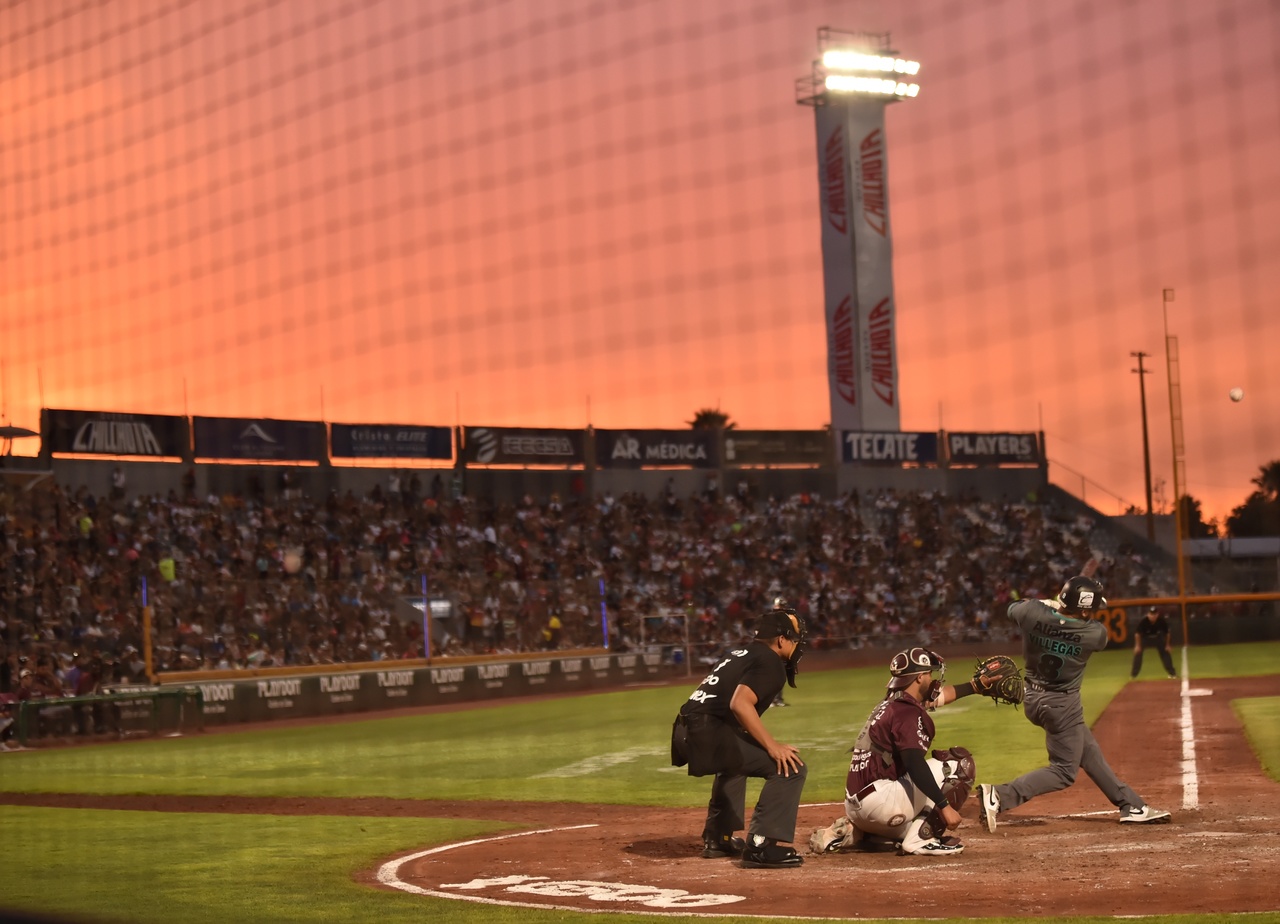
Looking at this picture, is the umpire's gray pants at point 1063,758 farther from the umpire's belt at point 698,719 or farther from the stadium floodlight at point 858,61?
the stadium floodlight at point 858,61

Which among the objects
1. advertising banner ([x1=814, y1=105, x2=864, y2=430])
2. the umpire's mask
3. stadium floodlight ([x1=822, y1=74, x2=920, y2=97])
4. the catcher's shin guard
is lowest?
the catcher's shin guard

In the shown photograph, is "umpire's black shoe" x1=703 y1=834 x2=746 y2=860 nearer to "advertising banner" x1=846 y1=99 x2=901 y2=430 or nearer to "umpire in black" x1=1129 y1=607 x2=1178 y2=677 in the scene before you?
"umpire in black" x1=1129 y1=607 x2=1178 y2=677

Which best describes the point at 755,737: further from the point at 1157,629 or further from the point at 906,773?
the point at 1157,629

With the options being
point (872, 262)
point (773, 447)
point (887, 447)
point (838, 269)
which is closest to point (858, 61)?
point (872, 262)

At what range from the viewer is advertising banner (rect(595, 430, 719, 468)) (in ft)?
173

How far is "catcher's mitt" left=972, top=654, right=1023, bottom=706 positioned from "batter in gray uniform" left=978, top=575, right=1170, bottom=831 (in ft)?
1.39

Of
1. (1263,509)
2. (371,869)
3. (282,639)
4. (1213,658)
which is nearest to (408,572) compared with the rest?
(282,639)

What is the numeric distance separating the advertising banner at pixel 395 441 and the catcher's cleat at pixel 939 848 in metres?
39.7

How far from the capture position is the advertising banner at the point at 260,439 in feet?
145

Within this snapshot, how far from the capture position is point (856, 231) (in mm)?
54844

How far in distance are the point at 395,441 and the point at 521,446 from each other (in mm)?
4380

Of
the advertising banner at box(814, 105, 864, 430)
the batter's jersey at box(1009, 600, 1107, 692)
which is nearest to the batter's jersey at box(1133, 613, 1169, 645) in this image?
the batter's jersey at box(1009, 600, 1107, 692)

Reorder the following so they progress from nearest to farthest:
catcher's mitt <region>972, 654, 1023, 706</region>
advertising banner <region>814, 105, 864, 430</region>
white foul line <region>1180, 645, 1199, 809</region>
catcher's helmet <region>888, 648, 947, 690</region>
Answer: catcher's helmet <region>888, 648, 947, 690</region> → catcher's mitt <region>972, 654, 1023, 706</region> → white foul line <region>1180, 645, 1199, 809</region> → advertising banner <region>814, 105, 864, 430</region>

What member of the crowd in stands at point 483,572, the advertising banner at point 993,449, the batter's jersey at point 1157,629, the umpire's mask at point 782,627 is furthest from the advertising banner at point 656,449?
the umpire's mask at point 782,627
